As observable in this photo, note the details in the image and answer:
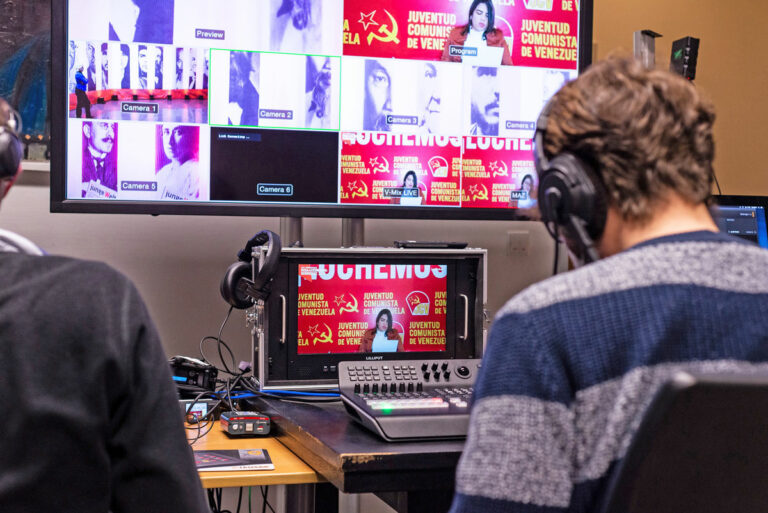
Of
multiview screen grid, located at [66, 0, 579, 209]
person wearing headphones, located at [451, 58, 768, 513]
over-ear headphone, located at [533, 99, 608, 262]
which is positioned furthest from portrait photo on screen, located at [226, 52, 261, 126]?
person wearing headphones, located at [451, 58, 768, 513]

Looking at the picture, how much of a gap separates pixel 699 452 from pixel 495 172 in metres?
1.55

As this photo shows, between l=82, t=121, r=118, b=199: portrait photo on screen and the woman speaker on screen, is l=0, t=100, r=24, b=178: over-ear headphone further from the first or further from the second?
the woman speaker on screen

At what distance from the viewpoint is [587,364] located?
877 millimetres

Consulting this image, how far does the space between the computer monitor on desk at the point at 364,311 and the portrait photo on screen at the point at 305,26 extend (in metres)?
0.55

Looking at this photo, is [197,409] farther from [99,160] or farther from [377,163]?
[377,163]

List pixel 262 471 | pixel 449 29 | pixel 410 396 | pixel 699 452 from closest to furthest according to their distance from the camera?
pixel 699 452 → pixel 262 471 → pixel 410 396 → pixel 449 29

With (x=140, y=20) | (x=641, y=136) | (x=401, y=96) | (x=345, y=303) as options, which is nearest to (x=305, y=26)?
(x=401, y=96)

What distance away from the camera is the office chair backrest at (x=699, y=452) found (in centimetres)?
81

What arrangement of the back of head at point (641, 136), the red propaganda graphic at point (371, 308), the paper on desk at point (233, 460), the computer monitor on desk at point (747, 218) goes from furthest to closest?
1. the computer monitor on desk at point (747, 218)
2. the red propaganda graphic at point (371, 308)
3. the paper on desk at point (233, 460)
4. the back of head at point (641, 136)

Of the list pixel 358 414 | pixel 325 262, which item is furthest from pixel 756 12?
pixel 358 414

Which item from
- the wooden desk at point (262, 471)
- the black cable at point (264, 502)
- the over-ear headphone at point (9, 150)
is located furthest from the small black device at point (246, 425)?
the over-ear headphone at point (9, 150)

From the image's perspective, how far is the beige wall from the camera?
292 cm

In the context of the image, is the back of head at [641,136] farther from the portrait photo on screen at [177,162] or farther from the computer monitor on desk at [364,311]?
the portrait photo on screen at [177,162]

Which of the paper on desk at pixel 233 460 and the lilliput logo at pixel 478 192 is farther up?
the lilliput logo at pixel 478 192
